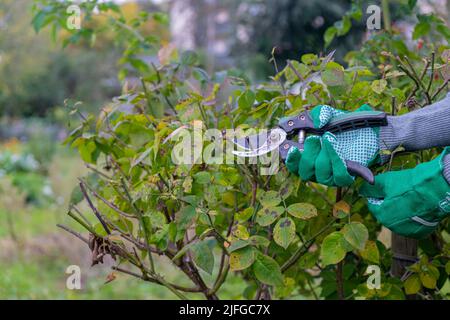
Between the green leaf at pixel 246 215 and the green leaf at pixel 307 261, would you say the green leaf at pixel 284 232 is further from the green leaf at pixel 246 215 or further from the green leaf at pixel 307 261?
the green leaf at pixel 307 261

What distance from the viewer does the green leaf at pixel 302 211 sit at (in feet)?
4.69

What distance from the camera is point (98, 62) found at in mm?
19844

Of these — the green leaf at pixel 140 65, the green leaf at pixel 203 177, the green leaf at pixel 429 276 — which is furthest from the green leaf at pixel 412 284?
the green leaf at pixel 140 65

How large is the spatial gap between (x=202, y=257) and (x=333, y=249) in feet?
1.03

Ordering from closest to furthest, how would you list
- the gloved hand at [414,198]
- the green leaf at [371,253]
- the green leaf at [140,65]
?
1. the gloved hand at [414,198]
2. the green leaf at [371,253]
3. the green leaf at [140,65]

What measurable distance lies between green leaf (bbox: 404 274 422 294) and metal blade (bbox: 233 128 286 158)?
0.62 m

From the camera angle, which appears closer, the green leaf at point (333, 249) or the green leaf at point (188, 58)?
the green leaf at point (333, 249)

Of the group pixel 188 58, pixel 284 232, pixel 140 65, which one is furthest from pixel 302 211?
pixel 140 65

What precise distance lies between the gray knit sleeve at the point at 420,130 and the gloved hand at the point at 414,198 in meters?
0.04

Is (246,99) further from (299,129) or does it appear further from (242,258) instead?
(242,258)

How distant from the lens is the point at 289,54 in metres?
7.73

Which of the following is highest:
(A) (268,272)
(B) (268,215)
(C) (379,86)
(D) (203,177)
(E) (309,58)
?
(E) (309,58)
